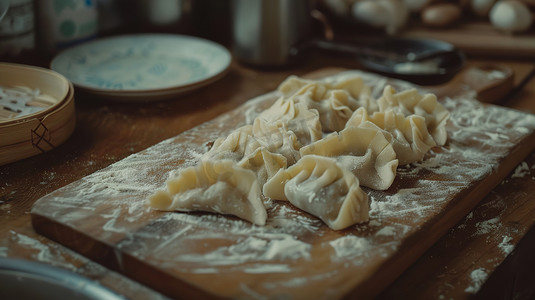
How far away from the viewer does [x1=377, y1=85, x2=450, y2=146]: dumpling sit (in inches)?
60.2

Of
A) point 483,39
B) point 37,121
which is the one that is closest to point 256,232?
point 37,121

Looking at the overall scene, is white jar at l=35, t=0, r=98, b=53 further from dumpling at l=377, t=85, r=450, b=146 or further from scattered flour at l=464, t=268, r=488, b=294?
scattered flour at l=464, t=268, r=488, b=294

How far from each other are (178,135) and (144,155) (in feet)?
0.53

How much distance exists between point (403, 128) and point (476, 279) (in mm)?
480

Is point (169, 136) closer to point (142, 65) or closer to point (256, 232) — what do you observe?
point (142, 65)

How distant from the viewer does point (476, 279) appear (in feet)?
3.61

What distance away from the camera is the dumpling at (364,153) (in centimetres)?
130

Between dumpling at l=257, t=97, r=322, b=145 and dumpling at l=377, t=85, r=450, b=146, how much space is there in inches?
8.9

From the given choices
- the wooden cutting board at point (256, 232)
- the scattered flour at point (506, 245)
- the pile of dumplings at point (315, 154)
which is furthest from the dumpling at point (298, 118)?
the scattered flour at point (506, 245)

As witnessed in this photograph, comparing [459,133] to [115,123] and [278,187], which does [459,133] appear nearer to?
[278,187]

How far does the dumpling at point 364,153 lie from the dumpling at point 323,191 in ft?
0.31

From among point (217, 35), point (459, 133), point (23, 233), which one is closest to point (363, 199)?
point (459, 133)

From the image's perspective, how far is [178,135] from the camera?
5.08 feet

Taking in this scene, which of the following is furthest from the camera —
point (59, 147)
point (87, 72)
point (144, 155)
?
point (87, 72)
